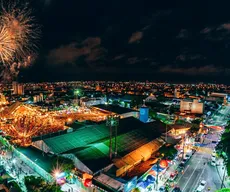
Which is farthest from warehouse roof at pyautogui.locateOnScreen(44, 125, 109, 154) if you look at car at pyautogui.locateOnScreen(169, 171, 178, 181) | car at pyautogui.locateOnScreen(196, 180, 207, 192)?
car at pyautogui.locateOnScreen(196, 180, 207, 192)

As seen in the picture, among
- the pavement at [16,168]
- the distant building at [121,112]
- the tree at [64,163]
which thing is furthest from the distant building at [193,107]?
the pavement at [16,168]

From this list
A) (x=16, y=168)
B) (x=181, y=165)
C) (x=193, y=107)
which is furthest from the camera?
(x=193, y=107)

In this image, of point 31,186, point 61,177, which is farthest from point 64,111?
point 31,186

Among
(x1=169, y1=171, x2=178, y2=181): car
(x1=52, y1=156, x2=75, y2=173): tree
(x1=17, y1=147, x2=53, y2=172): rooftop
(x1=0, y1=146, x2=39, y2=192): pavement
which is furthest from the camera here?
(x1=169, y1=171, x2=178, y2=181): car

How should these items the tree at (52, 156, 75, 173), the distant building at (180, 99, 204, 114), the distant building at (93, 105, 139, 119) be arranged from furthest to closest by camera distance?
the distant building at (180, 99, 204, 114)
the distant building at (93, 105, 139, 119)
the tree at (52, 156, 75, 173)

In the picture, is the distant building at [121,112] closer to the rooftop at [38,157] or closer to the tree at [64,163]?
the rooftop at [38,157]

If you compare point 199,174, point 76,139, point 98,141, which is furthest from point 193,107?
A: point 76,139

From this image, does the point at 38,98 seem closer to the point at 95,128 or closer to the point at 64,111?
the point at 64,111

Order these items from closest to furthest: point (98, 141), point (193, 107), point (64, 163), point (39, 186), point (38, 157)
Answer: point (39, 186)
point (64, 163)
point (38, 157)
point (98, 141)
point (193, 107)

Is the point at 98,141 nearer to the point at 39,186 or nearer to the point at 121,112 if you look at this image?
the point at 39,186

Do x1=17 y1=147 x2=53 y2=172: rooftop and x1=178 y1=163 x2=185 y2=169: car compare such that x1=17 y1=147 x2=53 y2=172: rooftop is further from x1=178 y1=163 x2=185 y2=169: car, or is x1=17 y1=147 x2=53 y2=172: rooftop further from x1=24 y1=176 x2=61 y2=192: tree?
x1=178 y1=163 x2=185 y2=169: car

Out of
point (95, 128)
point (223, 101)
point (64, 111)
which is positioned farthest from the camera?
point (223, 101)
